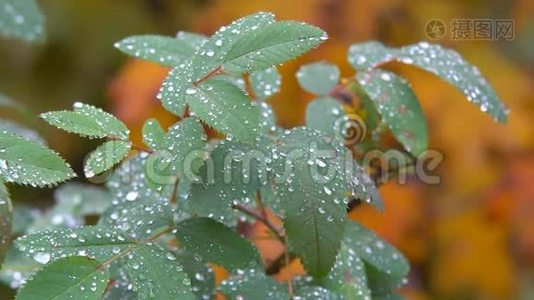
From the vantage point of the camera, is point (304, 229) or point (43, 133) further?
point (43, 133)

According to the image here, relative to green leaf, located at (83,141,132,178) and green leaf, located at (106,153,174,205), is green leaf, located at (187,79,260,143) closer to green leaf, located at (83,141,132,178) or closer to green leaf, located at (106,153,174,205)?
green leaf, located at (83,141,132,178)

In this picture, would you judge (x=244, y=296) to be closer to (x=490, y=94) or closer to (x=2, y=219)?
(x=2, y=219)

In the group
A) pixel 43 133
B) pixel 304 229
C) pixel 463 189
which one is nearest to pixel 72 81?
pixel 43 133

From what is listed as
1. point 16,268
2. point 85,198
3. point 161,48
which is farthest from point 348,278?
point 85,198

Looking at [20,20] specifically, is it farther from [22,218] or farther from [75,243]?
[75,243]

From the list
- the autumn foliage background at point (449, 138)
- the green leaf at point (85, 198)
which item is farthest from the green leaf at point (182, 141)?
the autumn foliage background at point (449, 138)

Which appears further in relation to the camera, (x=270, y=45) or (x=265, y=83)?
(x=265, y=83)
